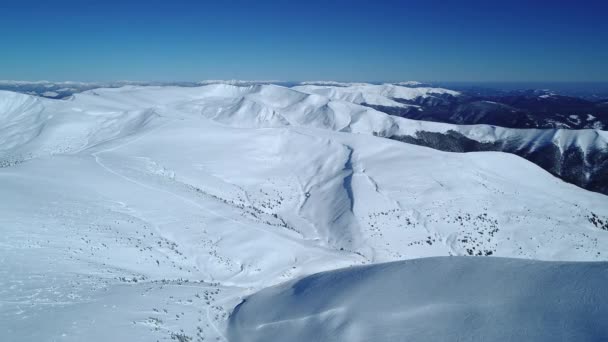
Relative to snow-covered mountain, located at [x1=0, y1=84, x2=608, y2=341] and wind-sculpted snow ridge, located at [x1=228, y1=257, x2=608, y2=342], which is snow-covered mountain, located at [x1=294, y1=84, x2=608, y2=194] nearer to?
snow-covered mountain, located at [x1=0, y1=84, x2=608, y2=341]

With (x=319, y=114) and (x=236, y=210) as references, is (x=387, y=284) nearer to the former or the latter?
(x=236, y=210)

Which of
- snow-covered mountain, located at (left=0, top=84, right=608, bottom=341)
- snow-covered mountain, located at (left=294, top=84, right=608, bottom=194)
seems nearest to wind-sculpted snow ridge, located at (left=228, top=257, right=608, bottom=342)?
snow-covered mountain, located at (left=0, top=84, right=608, bottom=341)

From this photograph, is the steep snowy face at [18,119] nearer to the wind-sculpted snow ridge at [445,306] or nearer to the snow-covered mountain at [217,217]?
the snow-covered mountain at [217,217]

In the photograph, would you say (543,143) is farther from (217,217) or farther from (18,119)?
(18,119)

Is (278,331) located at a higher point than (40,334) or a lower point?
lower

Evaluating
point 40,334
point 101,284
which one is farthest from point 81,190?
point 40,334

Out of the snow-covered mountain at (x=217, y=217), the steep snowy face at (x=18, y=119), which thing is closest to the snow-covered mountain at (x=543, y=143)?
the snow-covered mountain at (x=217, y=217)
